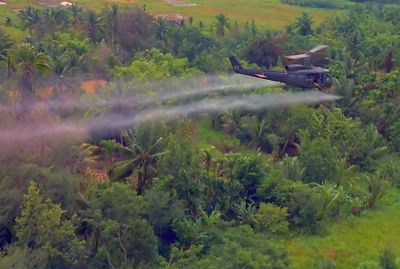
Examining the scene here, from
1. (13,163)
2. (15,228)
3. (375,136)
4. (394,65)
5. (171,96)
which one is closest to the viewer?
(15,228)

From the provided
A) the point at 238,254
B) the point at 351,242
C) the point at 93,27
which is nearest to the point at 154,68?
the point at 93,27

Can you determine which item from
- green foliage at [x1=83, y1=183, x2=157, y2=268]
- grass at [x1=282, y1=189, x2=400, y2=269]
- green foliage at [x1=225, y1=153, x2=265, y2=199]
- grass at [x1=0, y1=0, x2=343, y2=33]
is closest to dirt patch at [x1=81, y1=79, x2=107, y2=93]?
green foliage at [x1=225, y1=153, x2=265, y2=199]

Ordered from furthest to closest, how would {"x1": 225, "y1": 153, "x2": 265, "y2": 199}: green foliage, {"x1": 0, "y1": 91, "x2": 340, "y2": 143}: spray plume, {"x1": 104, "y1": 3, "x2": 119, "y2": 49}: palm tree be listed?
{"x1": 104, "y1": 3, "x2": 119, "y2": 49}: palm tree < {"x1": 225, "y1": 153, "x2": 265, "y2": 199}: green foliage < {"x1": 0, "y1": 91, "x2": 340, "y2": 143}: spray plume

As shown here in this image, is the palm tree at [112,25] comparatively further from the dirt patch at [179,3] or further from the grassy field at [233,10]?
the dirt patch at [179,3]

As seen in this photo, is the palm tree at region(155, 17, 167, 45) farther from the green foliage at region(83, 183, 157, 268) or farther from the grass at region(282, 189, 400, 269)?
the green foliage at region(83, 183, 157, 268)

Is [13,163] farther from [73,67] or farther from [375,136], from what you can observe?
[375,136]

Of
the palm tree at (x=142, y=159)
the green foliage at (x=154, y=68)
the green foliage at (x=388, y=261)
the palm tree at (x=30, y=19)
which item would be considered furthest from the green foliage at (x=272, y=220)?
the palm tree at (x=30, y=19)

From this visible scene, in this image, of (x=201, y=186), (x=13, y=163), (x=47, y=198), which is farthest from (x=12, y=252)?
(x=201, y=186)

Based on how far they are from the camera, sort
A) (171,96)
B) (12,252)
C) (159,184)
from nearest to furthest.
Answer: (12,252) → (159,184) → (171,96)
